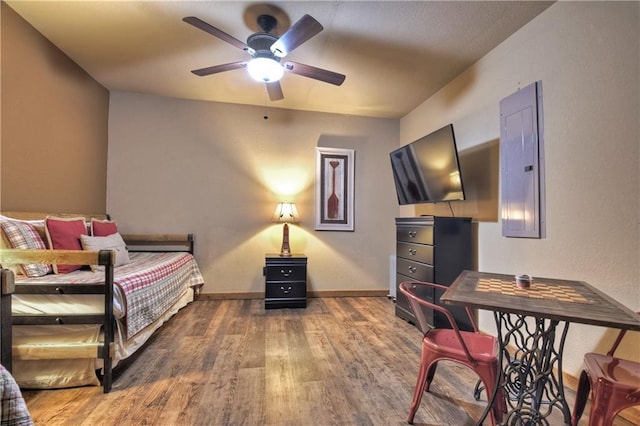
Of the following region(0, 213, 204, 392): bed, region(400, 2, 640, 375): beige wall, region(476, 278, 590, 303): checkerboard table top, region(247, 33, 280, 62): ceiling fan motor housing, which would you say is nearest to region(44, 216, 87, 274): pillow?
region(0, 213, 204, 392): bed

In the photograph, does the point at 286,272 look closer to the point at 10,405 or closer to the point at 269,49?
the point at 269,49

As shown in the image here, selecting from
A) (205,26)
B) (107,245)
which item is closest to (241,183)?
(107,245)

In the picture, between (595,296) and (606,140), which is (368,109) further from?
(595,296)

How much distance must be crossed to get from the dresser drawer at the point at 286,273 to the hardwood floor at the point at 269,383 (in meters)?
0.65

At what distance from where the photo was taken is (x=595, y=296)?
4.37 ft

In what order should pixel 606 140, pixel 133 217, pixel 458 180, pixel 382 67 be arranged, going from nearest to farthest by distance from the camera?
1. pixel 606 140
2. pixel 458 180
3. pixel 382 67
4. pixel 133 217

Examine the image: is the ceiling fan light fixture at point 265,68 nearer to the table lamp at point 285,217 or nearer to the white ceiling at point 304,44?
the white ceiling at point 304,44

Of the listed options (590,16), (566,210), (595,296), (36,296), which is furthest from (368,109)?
(36,296)

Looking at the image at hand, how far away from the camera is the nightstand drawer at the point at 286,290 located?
348 centimetres

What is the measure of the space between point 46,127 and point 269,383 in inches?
115

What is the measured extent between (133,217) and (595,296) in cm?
429

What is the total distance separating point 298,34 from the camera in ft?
6.34

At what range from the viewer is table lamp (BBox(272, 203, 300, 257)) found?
3736mm

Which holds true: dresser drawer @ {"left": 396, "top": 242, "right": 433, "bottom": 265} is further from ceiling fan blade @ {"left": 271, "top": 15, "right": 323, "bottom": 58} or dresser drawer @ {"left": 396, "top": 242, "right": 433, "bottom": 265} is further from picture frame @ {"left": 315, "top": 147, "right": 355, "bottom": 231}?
ceiling fan blade @ {"left": 271, "top": 15, "right": 323, "bottom": 58}
